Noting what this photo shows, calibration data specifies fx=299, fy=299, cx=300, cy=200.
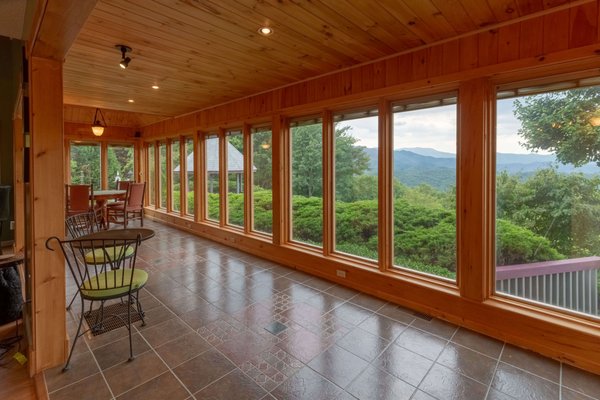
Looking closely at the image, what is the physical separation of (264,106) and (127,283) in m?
3.11

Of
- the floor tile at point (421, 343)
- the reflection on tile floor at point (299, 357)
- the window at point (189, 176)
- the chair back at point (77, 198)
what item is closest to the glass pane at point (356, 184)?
the reflection on tile floor at point (299, 357)

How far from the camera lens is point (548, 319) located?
2254 millimetres

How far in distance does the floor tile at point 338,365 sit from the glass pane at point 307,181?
1885mm

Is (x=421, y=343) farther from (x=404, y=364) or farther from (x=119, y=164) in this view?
(x=119, y=164)

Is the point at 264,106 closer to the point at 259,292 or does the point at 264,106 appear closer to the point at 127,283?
the point at 259,292

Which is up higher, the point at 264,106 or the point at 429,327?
the point at 264,106

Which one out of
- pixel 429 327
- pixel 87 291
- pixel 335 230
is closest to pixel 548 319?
pixel 429 327

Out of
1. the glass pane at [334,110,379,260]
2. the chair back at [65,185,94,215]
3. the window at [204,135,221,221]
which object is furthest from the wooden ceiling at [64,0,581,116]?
the chair back at [65,185,94,215]

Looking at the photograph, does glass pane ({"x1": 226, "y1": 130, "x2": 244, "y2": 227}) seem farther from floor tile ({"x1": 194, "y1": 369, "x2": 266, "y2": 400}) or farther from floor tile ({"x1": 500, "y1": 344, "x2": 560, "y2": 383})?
floor tile ({"x1": 500, "y1": 344, "x2": 560, "y2": 383})

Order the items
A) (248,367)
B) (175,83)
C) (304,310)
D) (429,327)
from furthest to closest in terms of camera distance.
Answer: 1. (175,83)
2. (304,310)
3. (429,327)
4. (248,367)

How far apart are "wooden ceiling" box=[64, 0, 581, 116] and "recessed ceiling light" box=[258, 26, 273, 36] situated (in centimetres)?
5

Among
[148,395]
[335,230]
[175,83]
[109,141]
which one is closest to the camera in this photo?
[148,395]

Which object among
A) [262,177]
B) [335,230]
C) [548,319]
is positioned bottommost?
[548,319]

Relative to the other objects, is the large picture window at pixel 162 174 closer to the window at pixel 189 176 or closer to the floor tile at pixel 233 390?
the window at pixel 189 176
